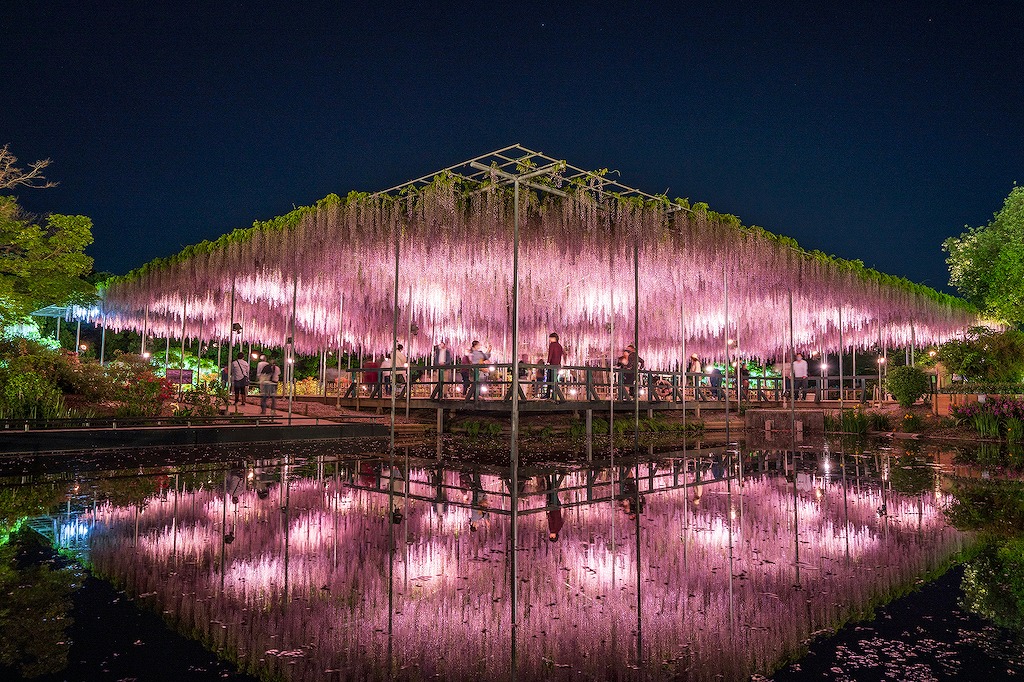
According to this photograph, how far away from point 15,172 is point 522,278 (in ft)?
40.2

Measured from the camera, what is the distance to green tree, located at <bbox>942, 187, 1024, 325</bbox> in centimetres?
2353

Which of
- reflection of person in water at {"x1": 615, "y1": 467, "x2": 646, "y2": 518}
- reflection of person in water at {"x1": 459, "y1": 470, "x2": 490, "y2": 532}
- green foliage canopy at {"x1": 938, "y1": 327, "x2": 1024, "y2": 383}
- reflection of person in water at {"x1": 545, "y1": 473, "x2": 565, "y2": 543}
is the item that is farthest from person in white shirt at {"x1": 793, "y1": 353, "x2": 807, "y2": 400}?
reflection of person in water at {"x1": 459, "y1": 470, "x2": 490, "y2": 532}

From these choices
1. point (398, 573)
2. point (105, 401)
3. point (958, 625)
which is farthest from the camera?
point (105, 401)

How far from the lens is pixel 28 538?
4.35m

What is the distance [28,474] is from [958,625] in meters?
8.69

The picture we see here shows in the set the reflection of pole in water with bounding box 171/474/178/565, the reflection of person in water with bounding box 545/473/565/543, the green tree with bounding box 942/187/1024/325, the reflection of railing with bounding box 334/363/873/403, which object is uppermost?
the green tree with bounding box 942/187/1024/325

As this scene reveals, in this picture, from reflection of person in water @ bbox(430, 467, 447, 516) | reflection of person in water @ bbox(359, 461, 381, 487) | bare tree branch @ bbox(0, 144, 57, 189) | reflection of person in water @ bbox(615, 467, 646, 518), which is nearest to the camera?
reflection of person in water @ bbox(430, 467, 447, 516)

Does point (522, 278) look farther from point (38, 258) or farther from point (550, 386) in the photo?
point (38, 258)

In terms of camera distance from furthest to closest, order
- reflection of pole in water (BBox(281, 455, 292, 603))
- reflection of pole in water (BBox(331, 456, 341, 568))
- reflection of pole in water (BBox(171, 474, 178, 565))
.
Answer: reflection of pole in water (BBox(331, 456, 341, 568))
reflection of pole in water (BBox(171, 474, 178, 565))
reflection of pole in water (BBox(281, 455, 292, 603))

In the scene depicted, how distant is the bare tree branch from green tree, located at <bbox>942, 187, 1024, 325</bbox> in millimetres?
30275

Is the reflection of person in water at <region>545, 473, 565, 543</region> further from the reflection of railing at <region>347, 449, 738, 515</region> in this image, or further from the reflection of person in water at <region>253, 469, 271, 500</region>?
the reflection of person in water at <region>253, 469, 271, 500</region>

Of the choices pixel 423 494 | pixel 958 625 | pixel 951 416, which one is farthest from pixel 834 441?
pixel 958 625

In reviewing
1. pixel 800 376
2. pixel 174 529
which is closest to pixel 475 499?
pixel 174 529

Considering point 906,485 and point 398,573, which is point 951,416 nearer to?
point 906,485
